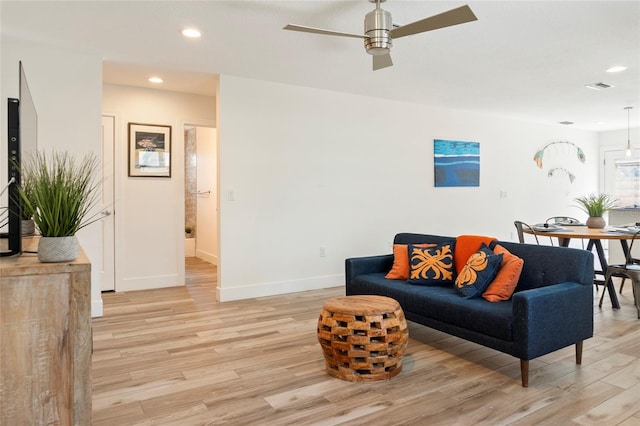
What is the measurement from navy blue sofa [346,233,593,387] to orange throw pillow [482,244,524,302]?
6 centimetres

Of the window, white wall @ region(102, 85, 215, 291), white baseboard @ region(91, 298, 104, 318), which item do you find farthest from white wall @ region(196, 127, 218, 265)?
the window

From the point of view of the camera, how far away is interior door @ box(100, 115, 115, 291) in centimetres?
488

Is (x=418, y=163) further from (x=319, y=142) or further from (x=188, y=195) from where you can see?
(x=188, y=195)

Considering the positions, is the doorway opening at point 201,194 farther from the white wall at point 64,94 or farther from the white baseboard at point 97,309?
the white wall at point 64,94

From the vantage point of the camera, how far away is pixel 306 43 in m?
3.52

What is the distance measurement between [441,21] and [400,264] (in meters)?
1.94

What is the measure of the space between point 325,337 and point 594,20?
303 cm

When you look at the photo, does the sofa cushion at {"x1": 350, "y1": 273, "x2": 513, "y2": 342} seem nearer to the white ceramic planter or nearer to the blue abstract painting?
the white ceramic planter

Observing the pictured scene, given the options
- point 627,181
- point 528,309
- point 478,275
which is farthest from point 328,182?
point 627,181

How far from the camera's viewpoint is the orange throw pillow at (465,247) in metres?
3.24

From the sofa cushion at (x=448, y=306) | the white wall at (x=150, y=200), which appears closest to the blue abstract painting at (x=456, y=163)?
the sofa cushion at (x=448, y=306)

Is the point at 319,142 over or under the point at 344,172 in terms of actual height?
over

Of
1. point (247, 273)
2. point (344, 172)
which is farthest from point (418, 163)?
point (247, 273)

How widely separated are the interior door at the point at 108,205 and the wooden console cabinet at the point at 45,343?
12.3 feet
